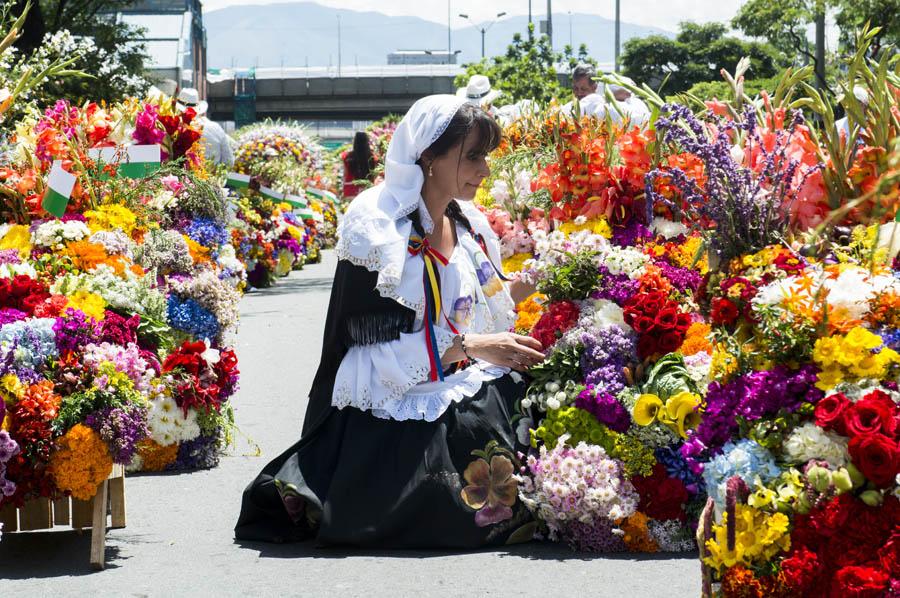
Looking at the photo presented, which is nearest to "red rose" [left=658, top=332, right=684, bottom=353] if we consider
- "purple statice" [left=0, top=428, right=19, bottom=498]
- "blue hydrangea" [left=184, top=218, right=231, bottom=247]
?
"purple statice" [left=0, top=428, right=19, bottom=498]

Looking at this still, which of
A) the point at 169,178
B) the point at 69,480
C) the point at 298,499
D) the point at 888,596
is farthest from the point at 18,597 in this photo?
the point at 169,178

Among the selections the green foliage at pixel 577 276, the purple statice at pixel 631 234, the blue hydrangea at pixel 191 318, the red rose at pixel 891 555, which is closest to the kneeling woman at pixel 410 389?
the green foliage at pixel 577 276

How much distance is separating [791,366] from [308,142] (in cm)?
1834

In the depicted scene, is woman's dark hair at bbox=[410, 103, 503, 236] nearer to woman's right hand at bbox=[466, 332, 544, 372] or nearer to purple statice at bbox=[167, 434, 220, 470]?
woman's right hand at bbox=[466, 332, 544, 372]

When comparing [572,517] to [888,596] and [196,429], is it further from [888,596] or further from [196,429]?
[196,429]

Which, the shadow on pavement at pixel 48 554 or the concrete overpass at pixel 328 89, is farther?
the concrete overpass at pixel 328 89

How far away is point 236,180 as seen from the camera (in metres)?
14.5

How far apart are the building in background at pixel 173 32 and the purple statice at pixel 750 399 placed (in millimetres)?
58053

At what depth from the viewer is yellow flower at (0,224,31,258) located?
6.04 m

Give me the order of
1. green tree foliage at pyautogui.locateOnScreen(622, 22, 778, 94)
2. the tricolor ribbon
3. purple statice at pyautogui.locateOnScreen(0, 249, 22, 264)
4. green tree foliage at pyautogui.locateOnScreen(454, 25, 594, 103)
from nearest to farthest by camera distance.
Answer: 1. the tricolor ribbon
2. purple statice at pyautogui.locateOnScreen(0, 249, 22, 264)
3. green tree foliage at pyautogui.locateOnScreen(454, 25, 594, 103)
4. green tree foliage at pyautogui.locateOnScreen(622, 22, 778, 94)

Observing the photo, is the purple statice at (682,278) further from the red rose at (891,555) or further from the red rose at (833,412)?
the red rose at (891,555)

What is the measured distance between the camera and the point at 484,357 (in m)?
5.25

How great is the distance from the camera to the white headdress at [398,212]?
5191 millimetres

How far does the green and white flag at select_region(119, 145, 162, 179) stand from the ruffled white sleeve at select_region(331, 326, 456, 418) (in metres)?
2.14
